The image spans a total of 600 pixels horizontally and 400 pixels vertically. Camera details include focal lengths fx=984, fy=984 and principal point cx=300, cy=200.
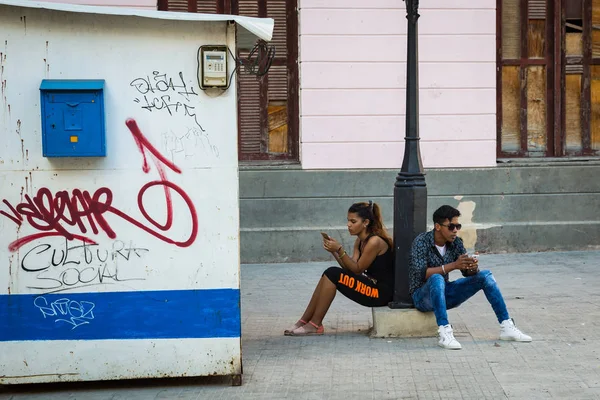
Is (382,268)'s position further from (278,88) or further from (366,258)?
(278,88)

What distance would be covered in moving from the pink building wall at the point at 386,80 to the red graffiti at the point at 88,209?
20.7ft

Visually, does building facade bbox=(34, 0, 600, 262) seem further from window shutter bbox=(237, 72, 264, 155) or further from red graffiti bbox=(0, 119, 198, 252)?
red graffiti bbox=(0, 119, 198, 252)

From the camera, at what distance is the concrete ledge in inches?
307

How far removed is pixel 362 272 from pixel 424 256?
24.6 inches

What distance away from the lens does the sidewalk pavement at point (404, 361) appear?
6277 millimetres

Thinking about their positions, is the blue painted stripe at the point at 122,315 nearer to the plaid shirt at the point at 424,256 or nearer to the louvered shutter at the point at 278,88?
the plaid shirt at the point at 424,256


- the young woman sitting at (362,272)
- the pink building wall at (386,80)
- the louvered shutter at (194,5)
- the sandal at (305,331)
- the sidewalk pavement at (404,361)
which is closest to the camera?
the sidewalk pavement at (404,361)

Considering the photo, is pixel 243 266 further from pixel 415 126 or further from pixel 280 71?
pixel 415 126

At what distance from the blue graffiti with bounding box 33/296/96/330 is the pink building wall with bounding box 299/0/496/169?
21.4 ft

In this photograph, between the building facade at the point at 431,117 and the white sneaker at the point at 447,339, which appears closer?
the white sneaker at the point at 447,339

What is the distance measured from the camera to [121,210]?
246 inches

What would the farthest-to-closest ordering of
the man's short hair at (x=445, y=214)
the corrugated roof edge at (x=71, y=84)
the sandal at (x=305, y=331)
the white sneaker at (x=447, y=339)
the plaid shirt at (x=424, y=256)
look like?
the sandal at (x=305, y=331) < the plaid shirt at (x=424, y=256) < the man's short hair at (x=445, y=214) < the white sneaker at (x=447, y=339) < the corrugated roof edge at (x=71, y=84)

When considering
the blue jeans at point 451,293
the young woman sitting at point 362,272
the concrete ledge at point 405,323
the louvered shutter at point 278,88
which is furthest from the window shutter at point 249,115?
the blue jeans at point 451,293

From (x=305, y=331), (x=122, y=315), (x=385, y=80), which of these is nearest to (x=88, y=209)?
(x=122, y=315)
